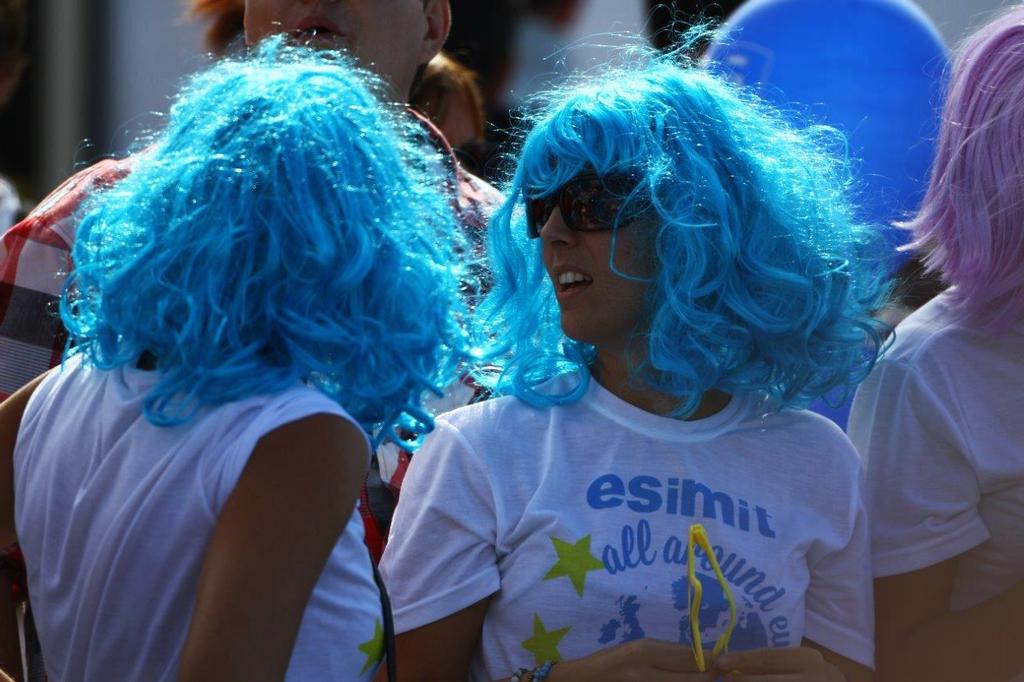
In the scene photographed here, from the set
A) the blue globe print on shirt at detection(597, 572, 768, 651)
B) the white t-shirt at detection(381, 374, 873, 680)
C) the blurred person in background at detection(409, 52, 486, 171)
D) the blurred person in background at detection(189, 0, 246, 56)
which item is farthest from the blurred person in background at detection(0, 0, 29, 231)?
the blue globe print on shirt at detection(597, 572, 768, 651)

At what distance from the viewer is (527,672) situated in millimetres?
1684

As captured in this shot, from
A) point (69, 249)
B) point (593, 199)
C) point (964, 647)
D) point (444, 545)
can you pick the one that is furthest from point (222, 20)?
point (964, 647)

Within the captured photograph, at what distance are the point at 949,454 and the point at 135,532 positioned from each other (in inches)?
45.5

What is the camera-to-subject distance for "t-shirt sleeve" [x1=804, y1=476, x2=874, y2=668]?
71.2 inches

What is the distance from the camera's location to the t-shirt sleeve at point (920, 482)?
1.90 metres

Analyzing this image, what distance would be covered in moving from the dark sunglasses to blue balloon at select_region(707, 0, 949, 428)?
3.45 feet

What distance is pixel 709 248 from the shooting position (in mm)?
1857

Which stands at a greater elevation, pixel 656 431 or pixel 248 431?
pixel 248 431

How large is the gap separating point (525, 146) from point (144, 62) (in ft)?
13.1

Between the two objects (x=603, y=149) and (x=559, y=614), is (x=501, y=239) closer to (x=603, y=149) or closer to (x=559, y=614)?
(x=603, y=149)

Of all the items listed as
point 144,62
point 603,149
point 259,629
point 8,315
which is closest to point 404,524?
point 259,629

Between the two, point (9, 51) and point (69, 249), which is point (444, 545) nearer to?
point (69, 249)

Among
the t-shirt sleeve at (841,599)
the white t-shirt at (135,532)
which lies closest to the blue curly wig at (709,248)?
the t-shirt sleeve at (841,599)

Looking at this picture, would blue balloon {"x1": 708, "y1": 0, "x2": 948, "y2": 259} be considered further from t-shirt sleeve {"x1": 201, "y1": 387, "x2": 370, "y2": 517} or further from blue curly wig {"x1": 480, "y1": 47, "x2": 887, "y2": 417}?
t-shirt sleeve {"x1": 201, "y1": 387, "x2": 370, "y2": 517}
